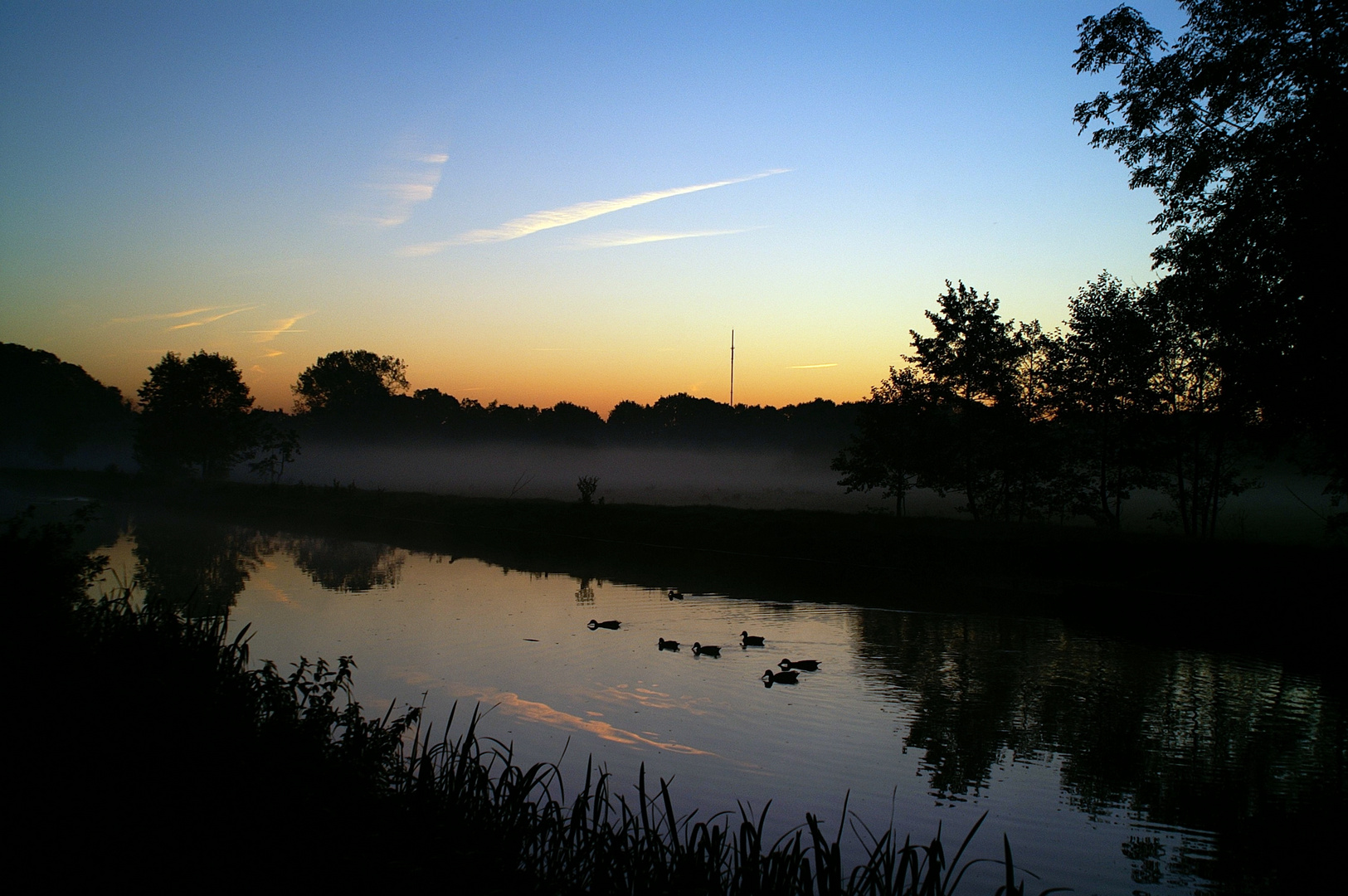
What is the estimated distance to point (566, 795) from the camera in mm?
7980

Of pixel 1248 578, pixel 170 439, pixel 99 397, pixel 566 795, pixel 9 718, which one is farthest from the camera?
pixel 99 397

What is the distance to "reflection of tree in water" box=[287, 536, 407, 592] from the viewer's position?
924 inches

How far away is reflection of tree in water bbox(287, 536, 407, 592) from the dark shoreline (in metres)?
2.05

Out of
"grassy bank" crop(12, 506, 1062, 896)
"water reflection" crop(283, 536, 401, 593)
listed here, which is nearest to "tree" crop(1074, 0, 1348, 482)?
"grassy bank" crop(12, 506, 1062, 896)

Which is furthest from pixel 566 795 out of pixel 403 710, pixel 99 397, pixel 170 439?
pixel 99 397

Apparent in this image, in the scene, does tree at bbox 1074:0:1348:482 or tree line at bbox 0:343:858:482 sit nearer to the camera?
tree at bbox 1074:0:1348:482

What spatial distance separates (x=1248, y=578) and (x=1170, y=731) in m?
12.5

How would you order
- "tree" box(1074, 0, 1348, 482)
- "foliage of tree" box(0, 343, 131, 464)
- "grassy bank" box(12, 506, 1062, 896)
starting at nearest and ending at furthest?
1. "grassy bank" box(12, 506, 1062, 896)
2. "tree" box(1074, 0, 1348, 482)
3. "foliage of tree" box(0, 343, 131, 464)

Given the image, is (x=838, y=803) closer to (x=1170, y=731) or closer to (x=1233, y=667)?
(x=1170, y=731)

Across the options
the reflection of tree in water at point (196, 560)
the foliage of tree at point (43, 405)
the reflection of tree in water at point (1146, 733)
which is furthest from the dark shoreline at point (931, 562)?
the foliage of tree at point (43, 405)

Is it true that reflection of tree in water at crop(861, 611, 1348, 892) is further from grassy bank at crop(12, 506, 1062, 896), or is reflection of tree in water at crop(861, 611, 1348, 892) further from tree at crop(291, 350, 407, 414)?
tree at crop(291, 350, 407, 414)

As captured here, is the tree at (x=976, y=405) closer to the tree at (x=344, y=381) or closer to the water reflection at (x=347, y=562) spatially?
the water reflection at (x=347, y=562)

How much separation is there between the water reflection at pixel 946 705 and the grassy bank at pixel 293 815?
1741 millimetres

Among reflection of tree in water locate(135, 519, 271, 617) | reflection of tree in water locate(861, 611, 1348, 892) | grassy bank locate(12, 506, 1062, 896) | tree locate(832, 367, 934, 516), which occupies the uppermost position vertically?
tree locate(832, 367, 934, 516)
